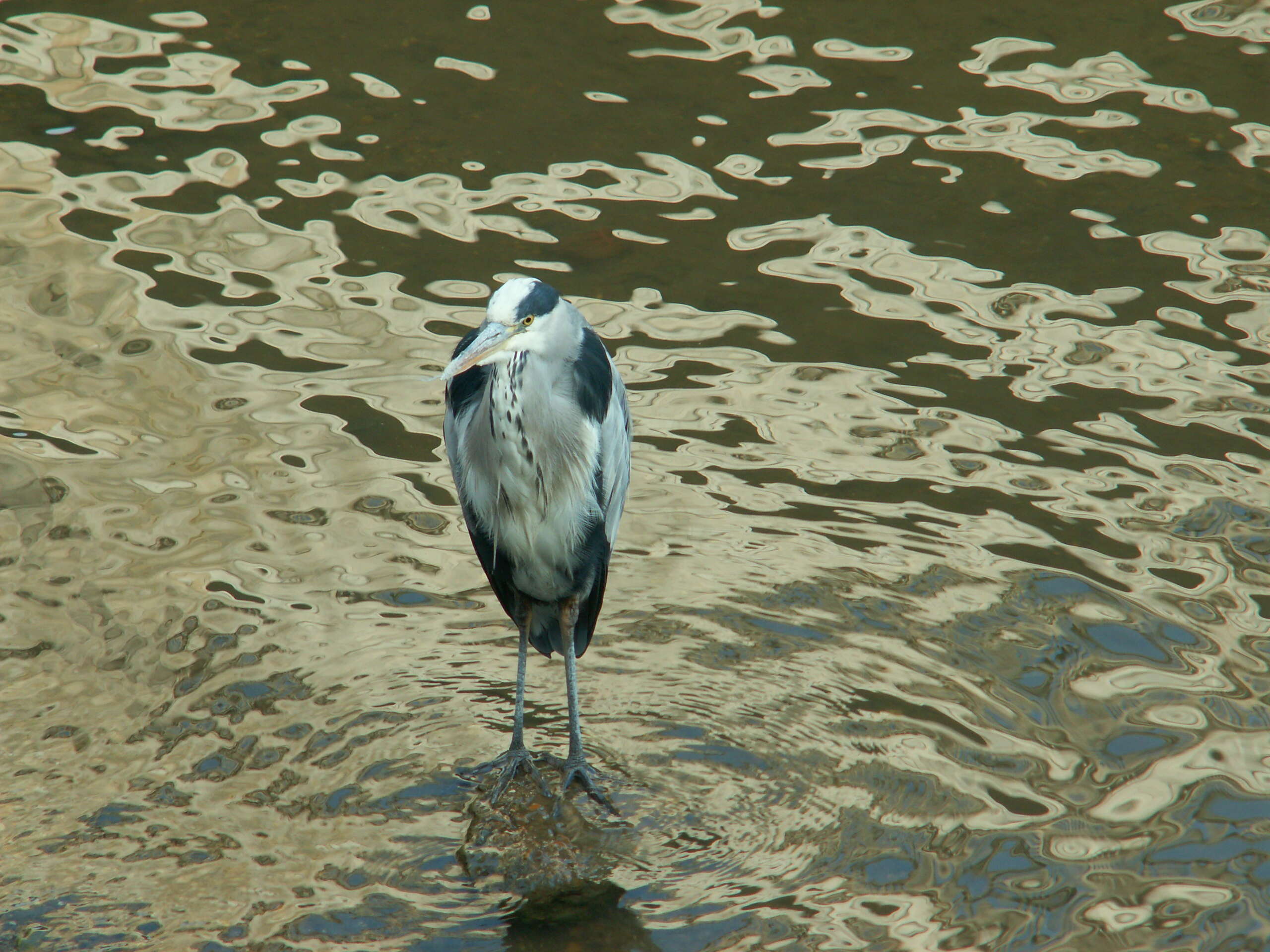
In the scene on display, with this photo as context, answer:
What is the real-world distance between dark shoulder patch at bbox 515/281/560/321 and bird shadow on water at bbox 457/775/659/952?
5.11 ft

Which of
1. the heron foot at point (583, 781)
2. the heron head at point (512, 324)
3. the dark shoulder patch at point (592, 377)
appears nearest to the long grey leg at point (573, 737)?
the heron foot at point (583, 781)

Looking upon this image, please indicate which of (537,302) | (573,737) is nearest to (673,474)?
(573,737)

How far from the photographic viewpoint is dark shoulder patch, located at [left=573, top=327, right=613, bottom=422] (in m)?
4.25

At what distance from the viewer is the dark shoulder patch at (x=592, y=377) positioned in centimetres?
425

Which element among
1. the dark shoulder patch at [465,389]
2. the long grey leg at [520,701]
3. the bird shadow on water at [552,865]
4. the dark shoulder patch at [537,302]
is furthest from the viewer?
the long grey leg at [520,701]

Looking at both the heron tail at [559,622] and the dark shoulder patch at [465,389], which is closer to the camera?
the dark shoulder patch at [465,389]

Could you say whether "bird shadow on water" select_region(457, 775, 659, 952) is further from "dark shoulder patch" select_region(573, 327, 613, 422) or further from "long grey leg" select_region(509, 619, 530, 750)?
"dark shoulder patch" select_region(573, 327, 613, 422)

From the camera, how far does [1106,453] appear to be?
20.0 ft

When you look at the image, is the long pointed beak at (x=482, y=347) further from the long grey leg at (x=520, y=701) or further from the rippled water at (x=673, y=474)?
the rippled water at (x=673, y=474)

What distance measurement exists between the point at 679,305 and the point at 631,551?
1907mm

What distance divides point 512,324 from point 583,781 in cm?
155

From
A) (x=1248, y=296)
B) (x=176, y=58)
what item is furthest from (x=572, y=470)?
(x=176, y=58)

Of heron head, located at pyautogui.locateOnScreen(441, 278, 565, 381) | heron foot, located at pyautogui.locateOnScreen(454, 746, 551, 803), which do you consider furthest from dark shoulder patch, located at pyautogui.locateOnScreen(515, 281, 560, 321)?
heron foot, located at pyautogui.locateOnScreen(454, 746, 551, 803)

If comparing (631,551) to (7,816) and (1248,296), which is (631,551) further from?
(1248,296)
